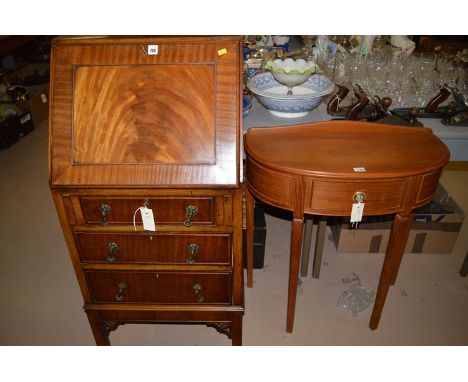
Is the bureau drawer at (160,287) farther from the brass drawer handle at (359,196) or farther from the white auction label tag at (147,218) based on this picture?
the brass drawer handle at (359,196)

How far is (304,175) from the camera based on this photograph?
1466 millimetres

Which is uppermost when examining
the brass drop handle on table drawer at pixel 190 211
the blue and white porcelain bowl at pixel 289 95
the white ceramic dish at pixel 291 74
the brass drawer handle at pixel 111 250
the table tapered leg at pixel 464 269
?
the white ceramic dish at pixel 291 74

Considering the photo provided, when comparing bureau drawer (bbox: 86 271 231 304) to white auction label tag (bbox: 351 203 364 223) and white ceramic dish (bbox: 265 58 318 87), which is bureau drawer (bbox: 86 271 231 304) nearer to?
white auction label tag (bbox: 351 203 364 223)

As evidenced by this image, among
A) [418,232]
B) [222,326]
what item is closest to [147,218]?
[222,326]

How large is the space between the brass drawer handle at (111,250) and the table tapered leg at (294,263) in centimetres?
70

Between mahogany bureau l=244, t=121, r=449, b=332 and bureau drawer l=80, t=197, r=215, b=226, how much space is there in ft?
0.92

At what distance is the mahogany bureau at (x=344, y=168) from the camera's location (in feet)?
4.83

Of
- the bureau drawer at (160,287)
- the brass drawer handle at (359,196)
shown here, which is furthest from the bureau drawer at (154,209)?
the brass drawer handle at (359,196)

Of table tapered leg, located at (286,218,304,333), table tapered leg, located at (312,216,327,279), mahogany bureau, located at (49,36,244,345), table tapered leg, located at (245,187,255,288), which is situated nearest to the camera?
mahogany bureau, located at (49,36,244,345)

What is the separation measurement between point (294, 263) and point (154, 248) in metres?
0.60

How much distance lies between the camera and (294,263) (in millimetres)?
1731

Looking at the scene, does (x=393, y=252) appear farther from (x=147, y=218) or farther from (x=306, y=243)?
(x=147, y=218)

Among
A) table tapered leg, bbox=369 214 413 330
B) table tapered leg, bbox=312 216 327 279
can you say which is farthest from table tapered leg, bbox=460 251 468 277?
table tapered leg, bbox=312 216 327 279

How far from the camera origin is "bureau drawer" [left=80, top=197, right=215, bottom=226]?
143cm
